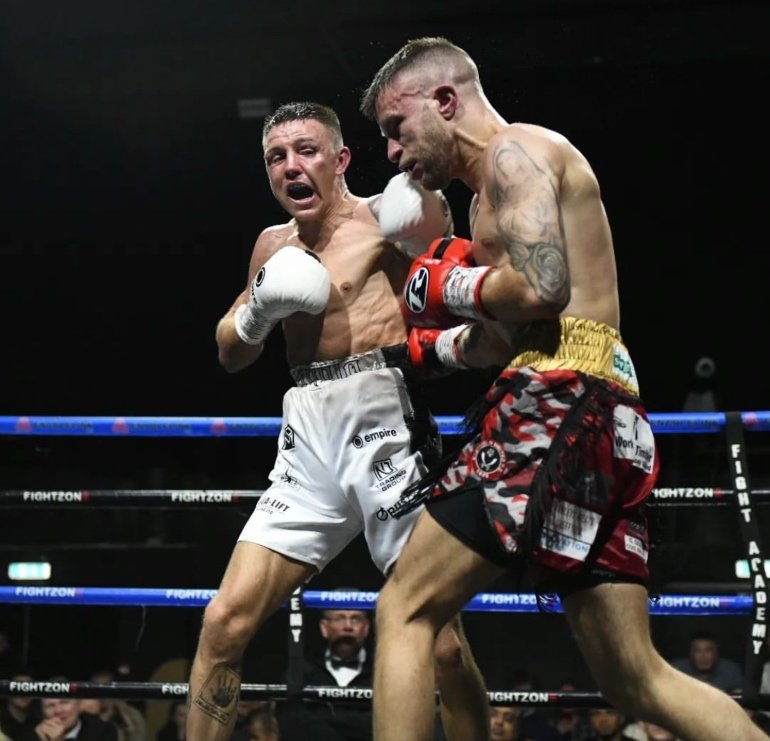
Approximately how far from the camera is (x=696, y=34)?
638 centimetres

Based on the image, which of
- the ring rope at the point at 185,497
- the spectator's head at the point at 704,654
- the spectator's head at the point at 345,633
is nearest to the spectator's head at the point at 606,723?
the spectator's head at the point at 704,654

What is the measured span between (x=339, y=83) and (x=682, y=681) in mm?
5554

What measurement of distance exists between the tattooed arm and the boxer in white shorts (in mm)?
378

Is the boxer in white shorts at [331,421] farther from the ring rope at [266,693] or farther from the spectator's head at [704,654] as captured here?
the spectator's head at [704,654]

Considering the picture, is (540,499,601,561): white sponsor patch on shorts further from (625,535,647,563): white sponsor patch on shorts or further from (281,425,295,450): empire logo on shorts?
(281,425,295,450): empire logo on shorts

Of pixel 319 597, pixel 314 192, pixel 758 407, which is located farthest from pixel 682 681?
pixel 758 407

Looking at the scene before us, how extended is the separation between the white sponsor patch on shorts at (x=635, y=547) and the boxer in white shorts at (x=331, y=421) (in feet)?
1.70

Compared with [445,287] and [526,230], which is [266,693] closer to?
[445,287]

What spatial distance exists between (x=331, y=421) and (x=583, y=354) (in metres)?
0.68

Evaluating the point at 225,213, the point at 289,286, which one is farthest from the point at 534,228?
the point at 225,213

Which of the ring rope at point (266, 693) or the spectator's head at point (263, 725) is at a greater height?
the ring rope at point (266, 693)

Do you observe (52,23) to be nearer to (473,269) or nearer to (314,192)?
(314,192)

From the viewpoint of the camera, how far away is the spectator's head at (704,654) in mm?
4504

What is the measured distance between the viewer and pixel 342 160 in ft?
8.93
